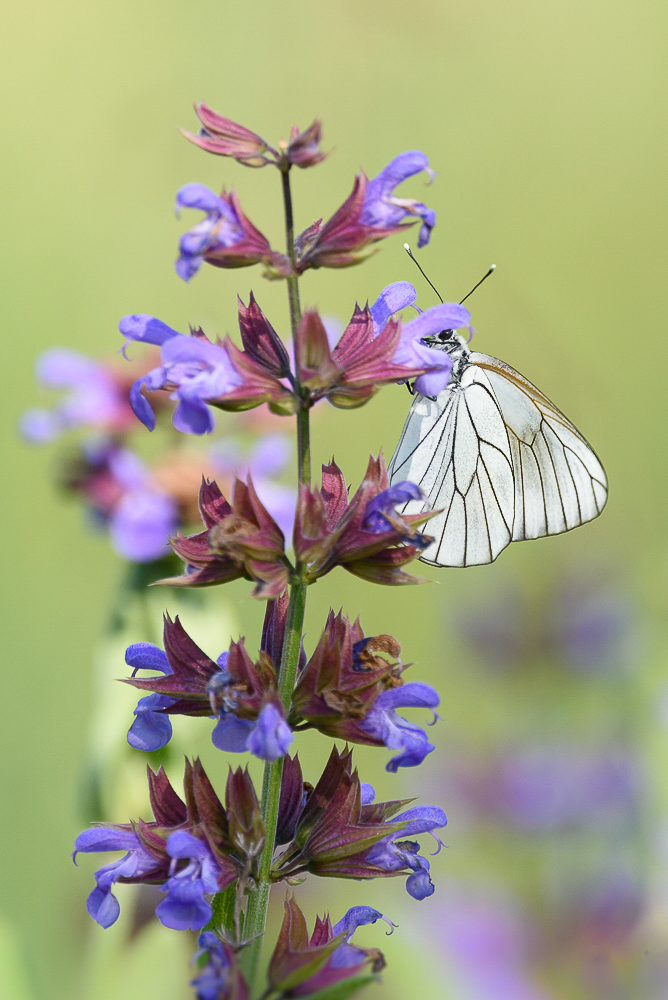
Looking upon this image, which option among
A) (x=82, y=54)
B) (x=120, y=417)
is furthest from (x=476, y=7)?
(x=120, y=417)

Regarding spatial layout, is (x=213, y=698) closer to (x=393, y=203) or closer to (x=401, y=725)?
(x=401, y=725)

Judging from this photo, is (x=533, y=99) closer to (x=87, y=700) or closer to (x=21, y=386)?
(x=21, y=386)

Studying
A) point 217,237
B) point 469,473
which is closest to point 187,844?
point 217,237

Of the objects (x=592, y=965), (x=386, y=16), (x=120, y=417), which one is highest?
(x=386, y=16)

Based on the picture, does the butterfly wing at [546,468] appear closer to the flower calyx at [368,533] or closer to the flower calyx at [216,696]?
the flower calyx at [368,533]

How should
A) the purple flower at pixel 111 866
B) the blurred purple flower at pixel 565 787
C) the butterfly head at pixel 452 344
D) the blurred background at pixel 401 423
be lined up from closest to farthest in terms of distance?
the purple flower at pixel 111 866, the butterfly head at pixel 452 344, the blurred background at pixel 401 423, the blurred purple flower at pixel 565 787

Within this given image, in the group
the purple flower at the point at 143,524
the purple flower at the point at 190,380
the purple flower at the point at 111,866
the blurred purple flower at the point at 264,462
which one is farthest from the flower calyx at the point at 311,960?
the blurred purple flower at the point at 264,462
